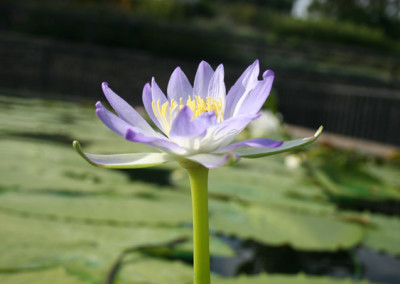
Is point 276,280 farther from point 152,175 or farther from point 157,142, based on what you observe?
point 152,175

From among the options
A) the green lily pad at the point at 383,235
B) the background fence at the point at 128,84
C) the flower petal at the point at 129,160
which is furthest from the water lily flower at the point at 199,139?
the background fence at the point at 128,84

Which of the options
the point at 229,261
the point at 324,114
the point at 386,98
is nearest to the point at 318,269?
the point at 229,261

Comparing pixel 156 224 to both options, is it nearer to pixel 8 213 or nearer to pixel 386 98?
pixel 8 213

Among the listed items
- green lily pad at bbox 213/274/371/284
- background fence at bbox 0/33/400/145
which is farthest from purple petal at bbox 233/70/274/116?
background fence at bbox 0/33/400/145

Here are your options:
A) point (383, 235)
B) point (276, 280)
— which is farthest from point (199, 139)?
point (383, 235)

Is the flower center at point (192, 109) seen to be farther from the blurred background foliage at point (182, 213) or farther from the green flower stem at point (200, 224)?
the blurred background foliage at point (182, 213)

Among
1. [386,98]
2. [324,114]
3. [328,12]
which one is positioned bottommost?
[324,114]
